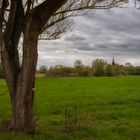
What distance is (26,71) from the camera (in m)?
13.6

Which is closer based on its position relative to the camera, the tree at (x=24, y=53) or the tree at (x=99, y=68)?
the tree at (x=24, y=53)

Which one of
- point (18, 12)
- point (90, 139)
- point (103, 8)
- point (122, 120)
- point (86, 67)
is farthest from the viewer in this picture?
point (86, 67)

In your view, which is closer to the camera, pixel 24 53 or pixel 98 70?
pixel 24 53

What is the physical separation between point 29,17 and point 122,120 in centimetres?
654

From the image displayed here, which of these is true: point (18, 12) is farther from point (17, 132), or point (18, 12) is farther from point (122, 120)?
point (122, 120)

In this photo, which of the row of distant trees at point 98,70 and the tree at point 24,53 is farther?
the row of distant trees at point 98,70

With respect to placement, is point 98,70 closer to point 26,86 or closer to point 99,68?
point 99,68

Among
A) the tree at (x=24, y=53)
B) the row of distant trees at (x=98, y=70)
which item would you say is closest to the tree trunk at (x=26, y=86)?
the tree at (x=24, y=53)

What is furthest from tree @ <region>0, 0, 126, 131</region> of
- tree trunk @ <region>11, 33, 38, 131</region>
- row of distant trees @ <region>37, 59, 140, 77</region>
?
row of distant trees @ <region>37, 59, 140, 77</region>

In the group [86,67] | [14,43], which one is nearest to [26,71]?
[14,43]

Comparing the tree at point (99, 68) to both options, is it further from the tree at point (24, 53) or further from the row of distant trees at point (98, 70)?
the tree at point (24, 53)

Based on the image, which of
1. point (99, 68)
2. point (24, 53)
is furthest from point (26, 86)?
point (99, 68)

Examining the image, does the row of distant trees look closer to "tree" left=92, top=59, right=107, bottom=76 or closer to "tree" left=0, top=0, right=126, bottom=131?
"tree" left=92, top=59, right=107, bottom=76

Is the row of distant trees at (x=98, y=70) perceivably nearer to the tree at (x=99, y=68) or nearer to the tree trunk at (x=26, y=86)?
the tree at (x=99, y=68)
